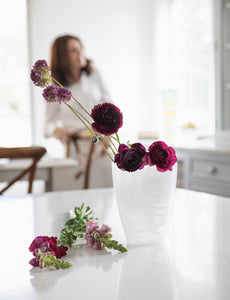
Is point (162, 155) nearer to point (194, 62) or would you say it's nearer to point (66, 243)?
point (66, 243)

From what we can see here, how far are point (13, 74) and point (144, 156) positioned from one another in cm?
455

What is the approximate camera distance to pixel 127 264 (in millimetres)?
809

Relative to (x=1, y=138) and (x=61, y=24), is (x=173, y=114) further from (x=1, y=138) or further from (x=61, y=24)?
(x=1, y=138)

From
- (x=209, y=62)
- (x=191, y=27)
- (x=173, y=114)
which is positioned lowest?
(x=173, y=114)

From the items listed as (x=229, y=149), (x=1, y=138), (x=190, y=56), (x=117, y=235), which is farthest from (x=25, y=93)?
(x=117, y=235)

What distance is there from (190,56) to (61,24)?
1.40 metres

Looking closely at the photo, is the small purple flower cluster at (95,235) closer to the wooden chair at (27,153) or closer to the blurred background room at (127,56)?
the wooden chair at (27,153)

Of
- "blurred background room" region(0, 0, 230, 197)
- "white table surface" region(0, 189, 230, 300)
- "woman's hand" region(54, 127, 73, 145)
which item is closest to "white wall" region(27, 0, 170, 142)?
"blurred background room" region(0, 0, 230, 197)

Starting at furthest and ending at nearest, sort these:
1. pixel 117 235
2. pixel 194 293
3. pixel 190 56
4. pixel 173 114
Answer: pixel 190 56, pixel 173 114, pixel 117 235, pixel 194 293

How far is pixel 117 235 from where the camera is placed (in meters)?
1.00

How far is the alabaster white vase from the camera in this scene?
0.88 meters

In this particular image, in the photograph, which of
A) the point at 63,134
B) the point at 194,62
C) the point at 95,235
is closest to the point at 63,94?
the point at 95,235

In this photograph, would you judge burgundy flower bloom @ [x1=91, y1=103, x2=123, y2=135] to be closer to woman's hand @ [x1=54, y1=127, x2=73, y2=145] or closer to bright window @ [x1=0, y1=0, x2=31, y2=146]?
woman's hand @ [x1=54, y1=127, x2=73, y2=145]

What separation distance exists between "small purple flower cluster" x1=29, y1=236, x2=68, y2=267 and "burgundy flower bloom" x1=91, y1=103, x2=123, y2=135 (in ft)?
0.72
